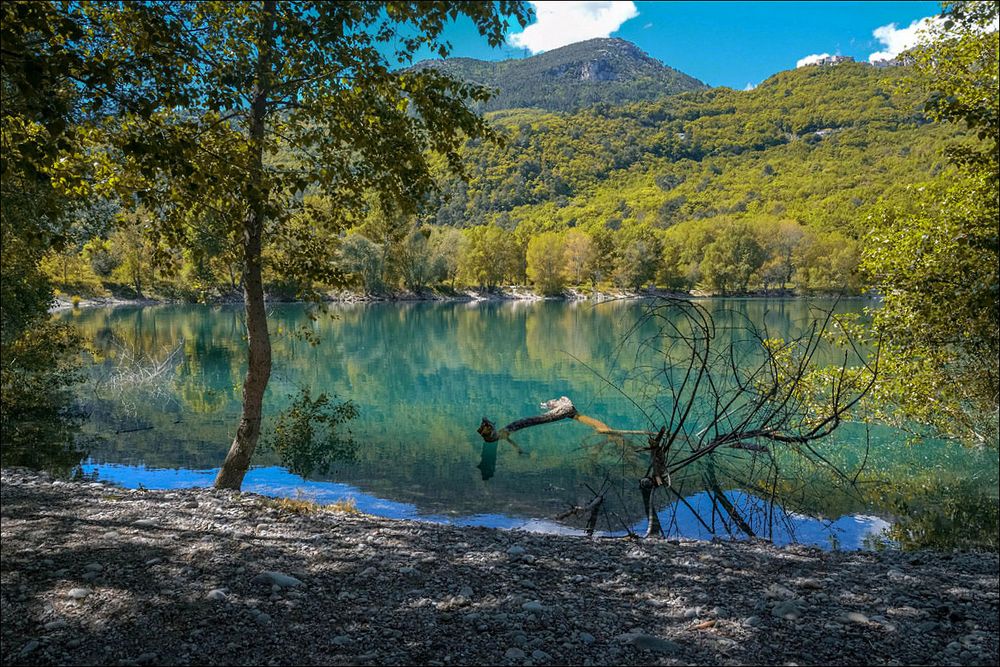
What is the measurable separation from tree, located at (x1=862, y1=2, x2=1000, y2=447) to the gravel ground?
576 cm

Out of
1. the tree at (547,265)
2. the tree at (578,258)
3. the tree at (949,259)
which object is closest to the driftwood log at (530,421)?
the tree at (949,259)

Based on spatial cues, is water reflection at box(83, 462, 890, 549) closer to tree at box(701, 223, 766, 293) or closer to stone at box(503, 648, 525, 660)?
stone at box(503, 648, 525, 660)

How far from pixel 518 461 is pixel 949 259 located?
1063 centimetres

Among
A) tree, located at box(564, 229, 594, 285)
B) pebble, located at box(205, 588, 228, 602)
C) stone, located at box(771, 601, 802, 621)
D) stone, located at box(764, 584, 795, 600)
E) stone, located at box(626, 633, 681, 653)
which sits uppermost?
tree, located at box(564, 229, 594, 285)

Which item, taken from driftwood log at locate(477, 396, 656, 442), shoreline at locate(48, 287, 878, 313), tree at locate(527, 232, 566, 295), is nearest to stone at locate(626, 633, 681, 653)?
driftwood log at locate(477, 396, 656, 442)

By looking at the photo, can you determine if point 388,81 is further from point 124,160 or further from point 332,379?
point 332,379

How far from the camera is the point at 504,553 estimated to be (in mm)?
6605

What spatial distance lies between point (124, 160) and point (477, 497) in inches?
380

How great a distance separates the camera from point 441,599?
5016 millimetres

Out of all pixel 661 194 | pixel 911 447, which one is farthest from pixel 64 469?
pixel 661 194

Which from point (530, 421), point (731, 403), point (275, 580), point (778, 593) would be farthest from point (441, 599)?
point (530, 421)

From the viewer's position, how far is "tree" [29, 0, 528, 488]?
5.85 meters

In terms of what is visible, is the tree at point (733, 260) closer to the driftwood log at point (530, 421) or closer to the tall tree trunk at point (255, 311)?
the driftwood log at point (530, 421)

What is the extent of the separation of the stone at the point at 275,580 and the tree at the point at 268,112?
3.46 metres
